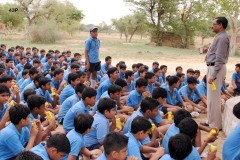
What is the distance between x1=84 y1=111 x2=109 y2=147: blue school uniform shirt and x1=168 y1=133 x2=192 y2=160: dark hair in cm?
119

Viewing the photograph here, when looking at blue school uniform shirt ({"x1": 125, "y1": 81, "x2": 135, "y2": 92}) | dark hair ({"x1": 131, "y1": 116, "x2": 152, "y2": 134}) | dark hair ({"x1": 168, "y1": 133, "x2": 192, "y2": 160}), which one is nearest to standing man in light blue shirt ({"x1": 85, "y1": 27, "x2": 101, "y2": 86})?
blue school uniform shirt ({"x1": 125, "y1": 81, "x2": 135, "y2": 92})

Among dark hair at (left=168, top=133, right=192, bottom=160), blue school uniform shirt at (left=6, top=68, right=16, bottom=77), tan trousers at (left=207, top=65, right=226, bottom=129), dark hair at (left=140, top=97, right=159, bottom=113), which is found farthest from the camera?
blue school uniform shirt at (left=6, top=68, right=16, bottom=77)

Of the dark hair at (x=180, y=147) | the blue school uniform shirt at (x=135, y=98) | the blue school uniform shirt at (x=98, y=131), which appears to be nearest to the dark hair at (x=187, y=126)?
the dark hair at (x=180, y=147)

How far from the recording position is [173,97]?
6188 millimetres

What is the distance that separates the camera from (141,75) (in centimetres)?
721

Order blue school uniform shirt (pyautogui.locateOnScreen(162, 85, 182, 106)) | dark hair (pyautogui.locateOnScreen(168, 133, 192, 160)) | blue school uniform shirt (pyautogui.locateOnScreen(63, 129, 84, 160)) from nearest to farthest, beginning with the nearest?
dark hair (pyautogui.locateOnScreen(168, 133, 192, 160)) < blue school uniform shirt (pyautogui.locateOnScreen(63, 129, 84, 160)) < blue school uniform shirt (pyautogui.locateOnScreen(162, 85, 182, 106))

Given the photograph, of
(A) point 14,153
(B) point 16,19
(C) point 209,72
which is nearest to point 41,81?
(A) point 14,153

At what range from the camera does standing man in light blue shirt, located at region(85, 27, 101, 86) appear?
756 centimetres

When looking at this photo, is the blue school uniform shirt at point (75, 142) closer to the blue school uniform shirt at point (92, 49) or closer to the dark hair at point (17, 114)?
the dark hair at point (17, 114)

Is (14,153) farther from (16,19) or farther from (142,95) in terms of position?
(16,19)

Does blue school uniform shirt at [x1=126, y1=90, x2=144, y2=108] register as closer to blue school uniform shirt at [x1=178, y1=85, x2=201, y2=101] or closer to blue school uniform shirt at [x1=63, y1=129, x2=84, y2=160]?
blue school uniform shirt at [x1=178, y1=85, x2=201, y2=101]

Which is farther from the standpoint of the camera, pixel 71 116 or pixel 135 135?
pixel 71 116

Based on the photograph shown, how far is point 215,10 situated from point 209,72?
54.2ft

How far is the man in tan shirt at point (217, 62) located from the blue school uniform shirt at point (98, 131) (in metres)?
2.12
